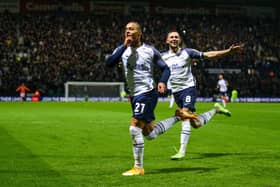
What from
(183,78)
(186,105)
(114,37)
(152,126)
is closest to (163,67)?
(152,126)

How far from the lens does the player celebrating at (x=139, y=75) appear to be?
8.01 m

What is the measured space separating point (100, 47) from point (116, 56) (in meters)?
46.0

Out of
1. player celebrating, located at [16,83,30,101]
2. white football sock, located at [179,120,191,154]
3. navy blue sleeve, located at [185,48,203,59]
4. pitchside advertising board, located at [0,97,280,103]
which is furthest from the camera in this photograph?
pitchside advertising board, located at [0,97,280,103]

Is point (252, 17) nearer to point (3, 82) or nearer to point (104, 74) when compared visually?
point (104, 74)

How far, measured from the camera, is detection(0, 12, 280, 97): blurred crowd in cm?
4922

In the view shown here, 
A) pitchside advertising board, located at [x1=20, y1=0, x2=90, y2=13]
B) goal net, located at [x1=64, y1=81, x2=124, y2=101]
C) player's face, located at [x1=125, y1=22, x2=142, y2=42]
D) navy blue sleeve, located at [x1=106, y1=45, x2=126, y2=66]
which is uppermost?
pitchside advertising board, located at [x1=20, y1=0, x2=90, y2=13]

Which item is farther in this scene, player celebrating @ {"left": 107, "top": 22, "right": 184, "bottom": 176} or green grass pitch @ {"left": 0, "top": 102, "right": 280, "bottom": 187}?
player celebrating @ {"left": 107, "top": 22, "right": 184, "bottom": 176}

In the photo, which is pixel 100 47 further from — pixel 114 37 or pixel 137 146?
pixel 137 146

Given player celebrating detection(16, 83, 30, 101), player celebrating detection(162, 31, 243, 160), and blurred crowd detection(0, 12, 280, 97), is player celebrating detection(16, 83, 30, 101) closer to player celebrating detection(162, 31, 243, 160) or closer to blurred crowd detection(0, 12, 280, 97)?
blurred crowd detection(0, 12, 280, 97)

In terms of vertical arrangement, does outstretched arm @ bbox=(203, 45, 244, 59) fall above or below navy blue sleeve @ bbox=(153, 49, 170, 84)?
above

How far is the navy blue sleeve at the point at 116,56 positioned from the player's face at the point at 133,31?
181 mm

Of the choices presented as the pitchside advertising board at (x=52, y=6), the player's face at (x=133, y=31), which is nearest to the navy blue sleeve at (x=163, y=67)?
the player's face at (x=133, y=31)

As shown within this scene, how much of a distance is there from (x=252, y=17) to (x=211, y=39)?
27.7ft

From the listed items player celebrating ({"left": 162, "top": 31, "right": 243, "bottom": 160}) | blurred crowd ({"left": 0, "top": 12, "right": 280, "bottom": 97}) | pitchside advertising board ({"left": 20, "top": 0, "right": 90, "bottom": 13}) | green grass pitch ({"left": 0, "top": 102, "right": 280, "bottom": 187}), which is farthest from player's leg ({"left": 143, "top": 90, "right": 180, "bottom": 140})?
pitchside advertising board ({"left": 20, "top": 0, "right": 90, "bottom": 13})
